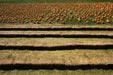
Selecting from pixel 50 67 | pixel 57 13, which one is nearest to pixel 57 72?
pixel 50 67

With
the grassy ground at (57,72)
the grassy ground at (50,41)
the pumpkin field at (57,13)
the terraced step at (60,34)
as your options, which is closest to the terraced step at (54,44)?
the grassy ground at (50,41)

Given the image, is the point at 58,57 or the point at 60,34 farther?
the point at 60,34

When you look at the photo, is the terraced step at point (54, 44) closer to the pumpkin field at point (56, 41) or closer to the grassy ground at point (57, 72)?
the pumpkin field at point (56, 41)

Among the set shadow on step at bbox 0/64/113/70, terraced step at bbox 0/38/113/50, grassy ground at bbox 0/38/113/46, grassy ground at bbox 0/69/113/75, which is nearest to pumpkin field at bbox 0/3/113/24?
grassy ground at bbox 0/38/113/46

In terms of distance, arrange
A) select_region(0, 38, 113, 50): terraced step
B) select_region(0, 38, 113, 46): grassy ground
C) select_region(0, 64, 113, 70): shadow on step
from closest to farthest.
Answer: select_region(0, 64, 113, 70): shadow on step
select_region(0, 38, 113, 50): terraced step
select_region(0, 38, 113, 46): grassy ground

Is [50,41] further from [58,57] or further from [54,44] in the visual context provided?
[58,57]

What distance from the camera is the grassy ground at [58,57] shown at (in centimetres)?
595

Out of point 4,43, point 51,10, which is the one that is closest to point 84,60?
point 4,43

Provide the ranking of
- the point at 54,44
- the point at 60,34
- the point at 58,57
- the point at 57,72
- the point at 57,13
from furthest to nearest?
the point at 57,13 < the point at 60,34 < the point at 54,44 < the point at 58,57 < the point at 57,72

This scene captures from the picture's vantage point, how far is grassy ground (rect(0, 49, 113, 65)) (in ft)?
19.5

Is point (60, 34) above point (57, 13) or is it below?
above

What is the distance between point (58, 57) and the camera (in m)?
6.38

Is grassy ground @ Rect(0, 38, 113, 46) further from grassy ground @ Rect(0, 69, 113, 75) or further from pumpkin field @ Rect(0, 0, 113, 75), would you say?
grassy ground @ Rect(0, 69, 113, 75)

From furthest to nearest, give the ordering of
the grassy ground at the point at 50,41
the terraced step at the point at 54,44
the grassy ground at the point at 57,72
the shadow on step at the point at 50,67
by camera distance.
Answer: the grassy ground at the point at 50,41 → the terraced step at the point at 54,44 → the shadow on step at the point at 50,67 → the grassy ground at the point at 57,72
